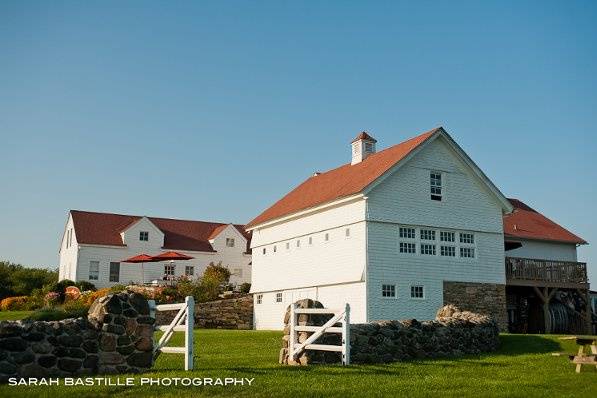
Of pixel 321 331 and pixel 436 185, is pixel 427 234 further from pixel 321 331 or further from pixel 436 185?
pixel 321 331

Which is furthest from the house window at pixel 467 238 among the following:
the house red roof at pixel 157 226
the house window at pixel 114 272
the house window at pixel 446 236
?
the house window at pixel 114 272

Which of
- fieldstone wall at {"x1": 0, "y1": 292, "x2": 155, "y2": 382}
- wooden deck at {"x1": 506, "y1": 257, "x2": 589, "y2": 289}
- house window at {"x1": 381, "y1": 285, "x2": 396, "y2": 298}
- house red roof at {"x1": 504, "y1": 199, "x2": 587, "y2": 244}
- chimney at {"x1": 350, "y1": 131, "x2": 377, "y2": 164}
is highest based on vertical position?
chimney at {"x1": 350, "y1": 131, "x2": 377, "y2": 164}

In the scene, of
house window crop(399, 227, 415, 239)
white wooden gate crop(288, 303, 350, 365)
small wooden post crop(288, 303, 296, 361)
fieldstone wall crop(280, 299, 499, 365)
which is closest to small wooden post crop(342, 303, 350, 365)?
white wooden gate crop(288, 303, 350, 365)

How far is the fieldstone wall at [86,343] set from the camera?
1261cm

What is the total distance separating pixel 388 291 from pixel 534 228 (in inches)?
554

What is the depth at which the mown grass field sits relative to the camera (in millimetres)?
11401

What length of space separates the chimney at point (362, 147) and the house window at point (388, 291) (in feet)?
29.8

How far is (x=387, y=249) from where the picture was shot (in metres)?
29.2

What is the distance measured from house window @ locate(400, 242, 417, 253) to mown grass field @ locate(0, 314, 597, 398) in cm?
1058

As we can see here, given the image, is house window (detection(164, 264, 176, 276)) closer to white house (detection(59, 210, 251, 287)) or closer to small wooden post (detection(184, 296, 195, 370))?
white house (detection(59, 210, 251, 287))

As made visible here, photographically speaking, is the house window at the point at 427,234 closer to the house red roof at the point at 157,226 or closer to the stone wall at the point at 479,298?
the stone wall at the point at 479,298

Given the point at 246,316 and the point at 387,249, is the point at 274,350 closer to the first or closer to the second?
the point at 387,249

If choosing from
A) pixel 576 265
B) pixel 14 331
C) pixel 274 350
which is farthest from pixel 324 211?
pixel 14 331

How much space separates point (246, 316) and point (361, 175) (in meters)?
11.5
